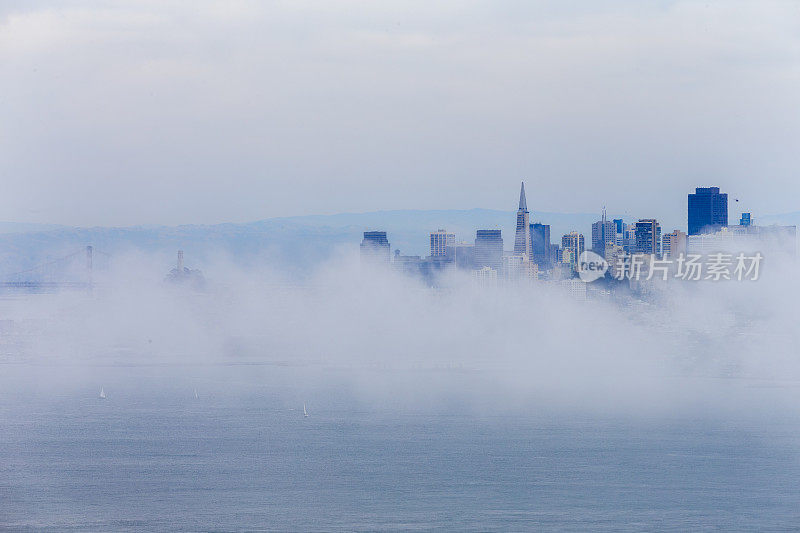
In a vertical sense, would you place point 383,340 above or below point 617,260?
below

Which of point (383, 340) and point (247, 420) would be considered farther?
point (383, 340)

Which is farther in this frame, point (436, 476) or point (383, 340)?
point (383, 340)

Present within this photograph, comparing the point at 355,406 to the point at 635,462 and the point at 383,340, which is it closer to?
the point at 635,462

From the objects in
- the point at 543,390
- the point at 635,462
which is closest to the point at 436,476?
the point at 635,462

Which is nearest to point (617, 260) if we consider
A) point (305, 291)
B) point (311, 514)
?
point (305, 291)

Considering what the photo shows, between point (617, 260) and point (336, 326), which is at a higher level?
point (617, 260)

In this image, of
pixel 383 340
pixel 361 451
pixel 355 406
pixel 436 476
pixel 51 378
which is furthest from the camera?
pixel 383 340

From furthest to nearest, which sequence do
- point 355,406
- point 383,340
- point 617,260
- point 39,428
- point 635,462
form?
1. point 383,340
2. point 617,260
3. point 355,406
4. point 39,428
5. point 635,462

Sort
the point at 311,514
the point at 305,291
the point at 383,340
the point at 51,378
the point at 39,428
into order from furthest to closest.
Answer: the point at 305,291
the point at 383,340
the point at 51,378
the point at 39,428
the point at 311,514

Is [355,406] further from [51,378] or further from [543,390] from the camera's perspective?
[51,378]
